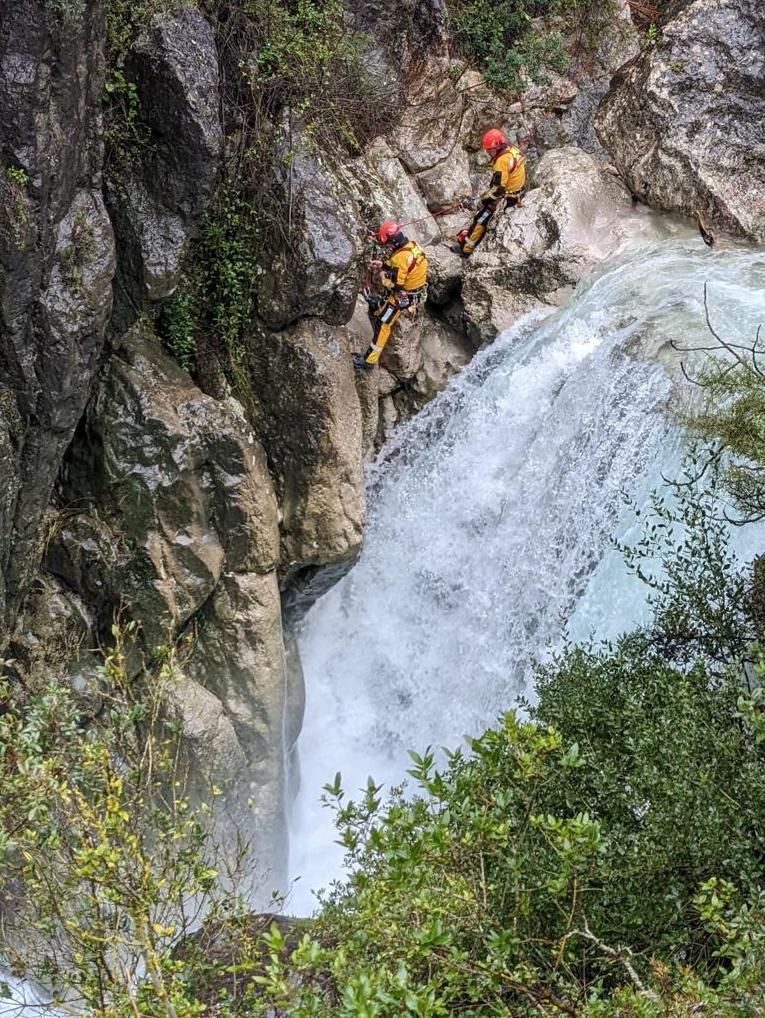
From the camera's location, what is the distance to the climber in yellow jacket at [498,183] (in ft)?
44.2

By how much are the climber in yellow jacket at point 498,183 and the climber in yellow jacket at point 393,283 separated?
5.39 ft

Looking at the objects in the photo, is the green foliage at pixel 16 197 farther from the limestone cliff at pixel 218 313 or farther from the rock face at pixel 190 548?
the rock face at pixel 190 548

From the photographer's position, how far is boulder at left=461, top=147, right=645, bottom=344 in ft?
44.9

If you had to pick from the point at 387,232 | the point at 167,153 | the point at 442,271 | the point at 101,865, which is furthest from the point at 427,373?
the point at 101,865

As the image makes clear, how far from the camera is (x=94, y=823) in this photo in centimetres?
493

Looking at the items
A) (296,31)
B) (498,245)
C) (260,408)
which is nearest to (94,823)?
(260,408)

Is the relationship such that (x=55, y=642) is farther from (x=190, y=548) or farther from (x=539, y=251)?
Result: (x=539, y=251)

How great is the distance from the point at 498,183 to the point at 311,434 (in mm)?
4924

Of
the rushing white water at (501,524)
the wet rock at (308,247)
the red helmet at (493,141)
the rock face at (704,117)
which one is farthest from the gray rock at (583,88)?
the wet rock at (308,247)

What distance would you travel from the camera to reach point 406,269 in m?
12.1

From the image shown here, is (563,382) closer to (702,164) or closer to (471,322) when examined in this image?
(471,322)

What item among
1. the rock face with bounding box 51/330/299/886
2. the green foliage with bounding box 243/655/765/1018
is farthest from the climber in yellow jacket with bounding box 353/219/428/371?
the green foliage with bounding box 243/655/765/1018

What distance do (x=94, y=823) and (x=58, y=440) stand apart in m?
6.01

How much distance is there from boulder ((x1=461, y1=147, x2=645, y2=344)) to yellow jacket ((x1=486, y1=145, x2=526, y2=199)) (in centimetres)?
51
